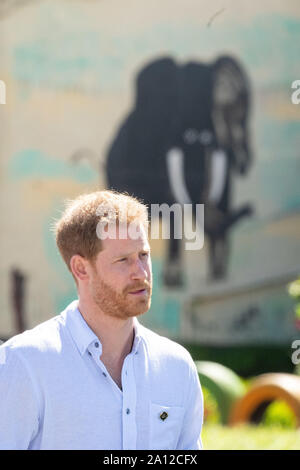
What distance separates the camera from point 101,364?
2.80m

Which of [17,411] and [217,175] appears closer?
[17,411]

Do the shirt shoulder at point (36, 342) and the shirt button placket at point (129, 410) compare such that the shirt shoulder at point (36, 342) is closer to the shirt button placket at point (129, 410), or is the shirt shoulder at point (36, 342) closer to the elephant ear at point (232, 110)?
the shirt button placket at point (129, 410)

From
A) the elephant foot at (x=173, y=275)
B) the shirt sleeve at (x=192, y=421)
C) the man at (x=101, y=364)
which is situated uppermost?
the man at (x=101, y=364)

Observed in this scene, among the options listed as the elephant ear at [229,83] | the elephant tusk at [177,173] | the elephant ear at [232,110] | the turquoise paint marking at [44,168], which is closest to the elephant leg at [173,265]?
the elephant tusk at [177,173]

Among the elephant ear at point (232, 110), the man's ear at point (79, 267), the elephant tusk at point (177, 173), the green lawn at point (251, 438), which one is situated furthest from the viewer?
the elephant ear at point (232, 110)

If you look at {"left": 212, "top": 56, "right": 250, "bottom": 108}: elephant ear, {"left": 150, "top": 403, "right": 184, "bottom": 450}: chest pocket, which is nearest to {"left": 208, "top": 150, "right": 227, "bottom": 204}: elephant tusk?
{"left": 212, "top": 56, "right": 250, "bottom": 108}: elephant ear

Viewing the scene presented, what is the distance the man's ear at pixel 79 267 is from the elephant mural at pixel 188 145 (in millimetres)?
10434

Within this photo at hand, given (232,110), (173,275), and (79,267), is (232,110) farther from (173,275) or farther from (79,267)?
(79,267)

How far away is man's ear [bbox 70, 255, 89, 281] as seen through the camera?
2922 mm

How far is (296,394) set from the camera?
25.1ft

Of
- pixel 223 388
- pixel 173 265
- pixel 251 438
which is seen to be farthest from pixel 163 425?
pixel 173 265

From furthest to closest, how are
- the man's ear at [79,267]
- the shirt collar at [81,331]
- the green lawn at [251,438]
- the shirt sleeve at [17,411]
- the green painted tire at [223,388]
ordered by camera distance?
the green painted tire at [223,388] < the green lawn at [251,438] < the man's ear at [79,267] < the shirt collar at [81,331] < the shirt sleeve at [17,411]

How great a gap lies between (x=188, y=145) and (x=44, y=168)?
217cm

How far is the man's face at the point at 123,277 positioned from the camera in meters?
2.84
